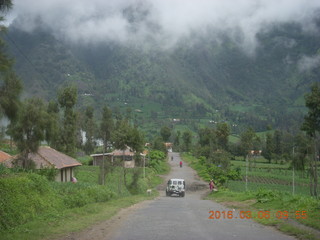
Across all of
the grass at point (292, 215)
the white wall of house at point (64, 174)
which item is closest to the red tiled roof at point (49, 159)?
the white wall of house at point (64, 174)

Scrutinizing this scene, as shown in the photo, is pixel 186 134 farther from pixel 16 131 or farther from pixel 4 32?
pixel 4 32

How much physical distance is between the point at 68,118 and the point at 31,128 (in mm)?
19671

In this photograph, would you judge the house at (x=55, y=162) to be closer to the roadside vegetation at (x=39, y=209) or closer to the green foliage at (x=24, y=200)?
the roadside vegetation at (x=39, y=209)

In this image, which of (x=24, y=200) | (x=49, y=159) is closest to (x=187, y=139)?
(x=49, y=159)

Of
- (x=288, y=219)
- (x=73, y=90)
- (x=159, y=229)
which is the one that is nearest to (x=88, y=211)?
(x=159, y=229)

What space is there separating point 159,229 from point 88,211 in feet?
19.7

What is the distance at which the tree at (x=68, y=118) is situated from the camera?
44.9m

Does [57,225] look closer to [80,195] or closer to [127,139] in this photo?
[80,195]

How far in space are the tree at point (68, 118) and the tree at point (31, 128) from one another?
16.7 meters

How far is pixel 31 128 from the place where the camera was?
27734 millimetres

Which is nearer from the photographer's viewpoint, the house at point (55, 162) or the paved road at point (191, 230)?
the paved road at point (191, 230)

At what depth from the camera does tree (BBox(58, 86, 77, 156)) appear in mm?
44938

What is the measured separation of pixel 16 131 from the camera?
2733 cm

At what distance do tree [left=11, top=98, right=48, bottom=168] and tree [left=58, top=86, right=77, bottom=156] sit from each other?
54.7ft
